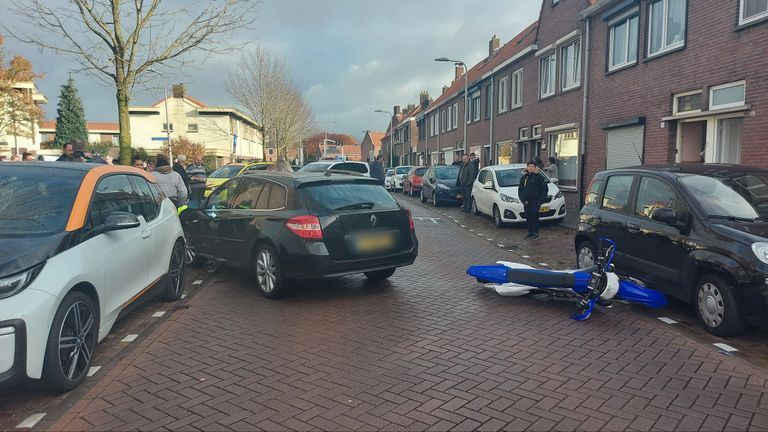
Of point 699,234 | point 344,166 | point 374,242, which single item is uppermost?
point 344,166

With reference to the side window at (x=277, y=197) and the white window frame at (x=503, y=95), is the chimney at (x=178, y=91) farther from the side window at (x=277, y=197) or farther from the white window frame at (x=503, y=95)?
the side window at (x=277, y=197)

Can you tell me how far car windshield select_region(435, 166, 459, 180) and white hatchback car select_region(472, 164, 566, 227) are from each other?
4686 mm

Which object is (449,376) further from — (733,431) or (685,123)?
(685,123)

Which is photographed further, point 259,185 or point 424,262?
point 424,262

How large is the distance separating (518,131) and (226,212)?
1827 cm

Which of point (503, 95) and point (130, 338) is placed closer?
point (130, 338)

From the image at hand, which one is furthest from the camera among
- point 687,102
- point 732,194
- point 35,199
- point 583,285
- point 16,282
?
point 687,102

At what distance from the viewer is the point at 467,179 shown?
18.2 metres

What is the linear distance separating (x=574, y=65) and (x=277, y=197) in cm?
1479

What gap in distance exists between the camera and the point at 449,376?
171 inches

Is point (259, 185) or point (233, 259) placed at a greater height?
point (259, 185)

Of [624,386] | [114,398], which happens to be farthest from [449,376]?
[114,398]

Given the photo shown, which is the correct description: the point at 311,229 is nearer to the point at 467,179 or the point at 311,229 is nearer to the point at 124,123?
the point at 124,123

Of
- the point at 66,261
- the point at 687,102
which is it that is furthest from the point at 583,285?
the point at 687,102
